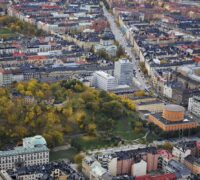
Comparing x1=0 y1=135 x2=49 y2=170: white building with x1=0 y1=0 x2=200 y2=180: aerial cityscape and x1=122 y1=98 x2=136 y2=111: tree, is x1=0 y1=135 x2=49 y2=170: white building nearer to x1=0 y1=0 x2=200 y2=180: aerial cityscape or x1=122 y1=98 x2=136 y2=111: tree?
x1=0 y1=0 x2=200 y2=180: aerial cityscape

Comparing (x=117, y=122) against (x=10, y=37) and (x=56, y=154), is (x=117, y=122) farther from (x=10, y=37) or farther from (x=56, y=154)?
(x=10, y=37)

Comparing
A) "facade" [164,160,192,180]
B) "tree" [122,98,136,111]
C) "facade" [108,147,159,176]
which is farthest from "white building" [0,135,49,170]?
"tree" [122,98,136,111]

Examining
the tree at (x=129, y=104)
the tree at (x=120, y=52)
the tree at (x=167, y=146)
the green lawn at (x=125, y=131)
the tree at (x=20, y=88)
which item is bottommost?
the green lawn at (x=125, y=131)

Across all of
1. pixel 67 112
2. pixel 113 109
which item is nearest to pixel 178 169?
pixel 113 109

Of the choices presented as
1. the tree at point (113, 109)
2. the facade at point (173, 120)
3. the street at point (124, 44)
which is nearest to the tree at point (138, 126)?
the facade at point (173, 120)

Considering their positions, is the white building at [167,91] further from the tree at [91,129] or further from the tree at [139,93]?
the tree at [91,129]

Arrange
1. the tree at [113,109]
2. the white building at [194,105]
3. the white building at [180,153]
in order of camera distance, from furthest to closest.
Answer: the white building at [194,105]
the tree at [113,109]
the white building at [180,153]

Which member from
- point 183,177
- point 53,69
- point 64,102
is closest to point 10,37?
point 53,69
